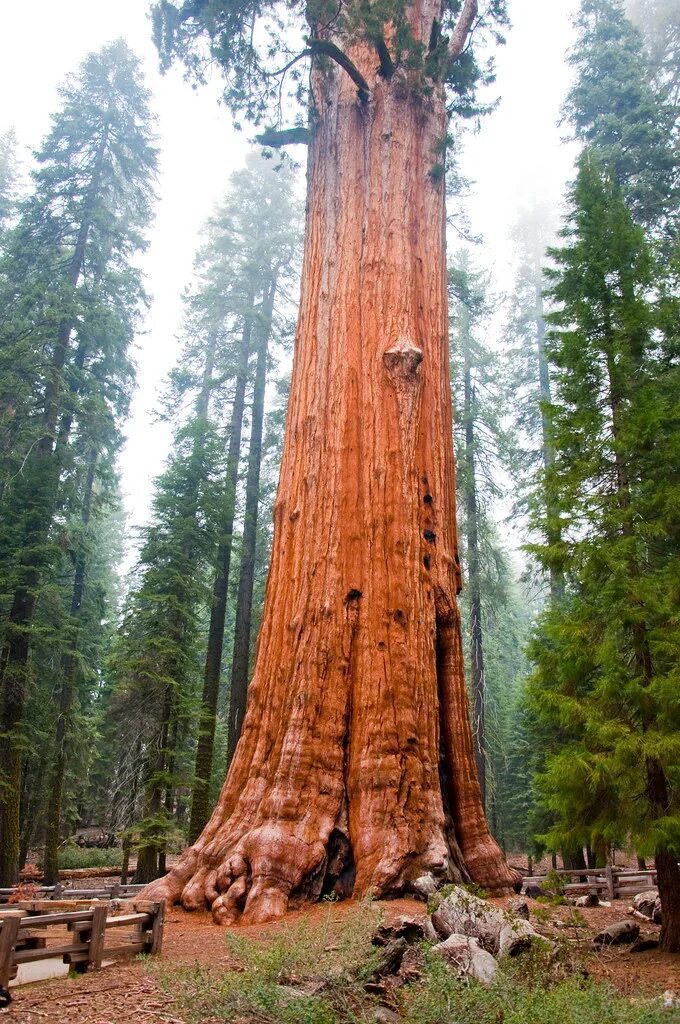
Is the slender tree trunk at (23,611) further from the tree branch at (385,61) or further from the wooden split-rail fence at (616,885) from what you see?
the wooden split-rail fence at (616,885)

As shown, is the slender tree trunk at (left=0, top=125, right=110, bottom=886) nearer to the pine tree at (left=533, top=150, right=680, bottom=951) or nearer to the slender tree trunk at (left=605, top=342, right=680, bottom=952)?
the pine tree at (left=533, top=150, right=680, bottom=951)

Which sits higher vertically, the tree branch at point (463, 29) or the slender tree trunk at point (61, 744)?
the tree branch at point (463, 29)

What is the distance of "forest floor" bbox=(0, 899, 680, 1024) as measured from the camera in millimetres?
4023

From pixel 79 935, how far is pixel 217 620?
1330 cm

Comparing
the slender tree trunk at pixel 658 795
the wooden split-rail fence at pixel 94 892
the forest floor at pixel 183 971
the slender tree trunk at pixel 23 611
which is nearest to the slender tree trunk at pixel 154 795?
the wooden split-rail fence at pixel 94 892

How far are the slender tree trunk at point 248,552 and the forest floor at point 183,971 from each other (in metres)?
11.5

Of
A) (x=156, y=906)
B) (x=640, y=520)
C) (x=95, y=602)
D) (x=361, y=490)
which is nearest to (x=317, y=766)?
(x=156, y=906)

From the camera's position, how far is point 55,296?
1658 centimetres

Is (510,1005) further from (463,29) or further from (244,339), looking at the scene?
(244,339)

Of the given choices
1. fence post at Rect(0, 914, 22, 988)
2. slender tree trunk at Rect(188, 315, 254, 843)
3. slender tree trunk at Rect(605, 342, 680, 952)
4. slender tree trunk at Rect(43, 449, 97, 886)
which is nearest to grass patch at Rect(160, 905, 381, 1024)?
fence post at Rect(0, 914, 22, 988)

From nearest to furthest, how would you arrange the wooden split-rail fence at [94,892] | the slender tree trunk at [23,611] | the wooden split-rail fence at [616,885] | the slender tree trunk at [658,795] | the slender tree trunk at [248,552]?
1. the slender tree trunk at [658,795]
2. the slender tree trunk at [23,611]
3. the wooden split-rail fence at [616,885]
4. the wooden split-rail fence at [94,892]
5. the slender tree trunk at [248,552]

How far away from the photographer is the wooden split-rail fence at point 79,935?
4648mm

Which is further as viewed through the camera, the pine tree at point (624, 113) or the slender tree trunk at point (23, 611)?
the pine tree at point (624, 113)

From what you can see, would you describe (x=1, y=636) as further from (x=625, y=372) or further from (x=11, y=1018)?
(x=625, y=372)
